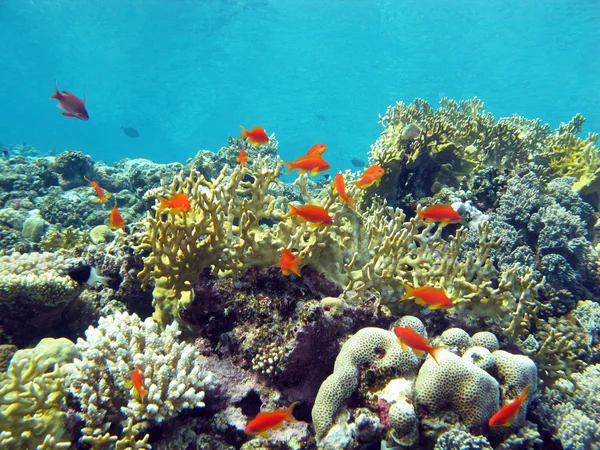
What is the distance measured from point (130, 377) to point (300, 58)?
83.7m

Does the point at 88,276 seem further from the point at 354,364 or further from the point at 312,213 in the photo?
the point at 354,364

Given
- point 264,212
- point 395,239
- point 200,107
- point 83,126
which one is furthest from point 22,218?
point 83,126

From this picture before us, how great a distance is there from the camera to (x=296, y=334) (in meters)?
3.29

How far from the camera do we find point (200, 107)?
101 metres

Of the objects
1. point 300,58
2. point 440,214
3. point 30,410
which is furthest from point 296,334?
point 300,58

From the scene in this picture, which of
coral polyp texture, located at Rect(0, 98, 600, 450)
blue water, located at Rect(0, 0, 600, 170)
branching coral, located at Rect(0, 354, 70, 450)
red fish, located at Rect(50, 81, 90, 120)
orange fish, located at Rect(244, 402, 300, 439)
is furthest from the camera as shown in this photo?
blue water, located at Rect(0, 0, 600, 170)

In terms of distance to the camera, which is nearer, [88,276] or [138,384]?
[138,384]

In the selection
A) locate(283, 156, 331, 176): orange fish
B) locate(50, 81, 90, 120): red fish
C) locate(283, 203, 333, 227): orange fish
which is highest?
locate(50, 81, 90, 120): red fish

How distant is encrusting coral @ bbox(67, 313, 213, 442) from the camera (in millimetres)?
2855

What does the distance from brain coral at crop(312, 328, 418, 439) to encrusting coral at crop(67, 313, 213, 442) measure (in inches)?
43.1

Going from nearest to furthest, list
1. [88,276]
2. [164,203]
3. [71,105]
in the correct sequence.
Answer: [164,203], [88,276], [71,105]

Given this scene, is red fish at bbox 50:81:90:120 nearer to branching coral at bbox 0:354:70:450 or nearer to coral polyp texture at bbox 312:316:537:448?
branching coral at bbox 0:354:70:450

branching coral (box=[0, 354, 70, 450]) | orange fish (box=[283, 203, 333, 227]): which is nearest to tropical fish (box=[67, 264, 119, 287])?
branching coral (box=[0, 354, 70, 450])

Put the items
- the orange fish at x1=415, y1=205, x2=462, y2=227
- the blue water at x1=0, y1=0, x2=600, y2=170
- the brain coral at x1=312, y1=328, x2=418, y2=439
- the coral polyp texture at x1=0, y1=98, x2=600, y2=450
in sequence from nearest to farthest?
the coral polyp texture at x1=0, y1=98, x2=600, y2=450 < the brain coral at x1=312, y1=328, x2=418, y2=439 < the orange fish at x1=415, y1=205, x2=462, y2=227 < the blue water at x1=0, y1=0, x2=600, y2=170
